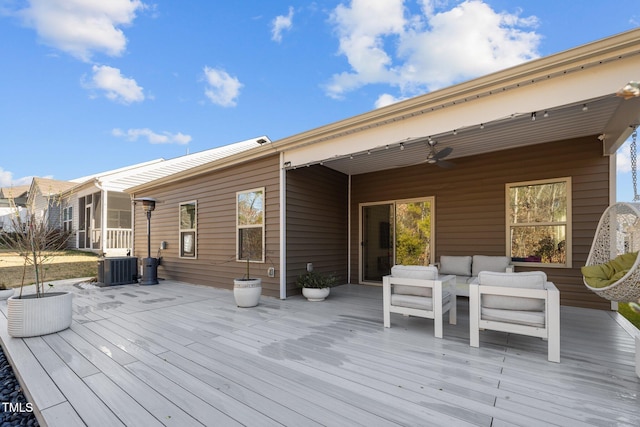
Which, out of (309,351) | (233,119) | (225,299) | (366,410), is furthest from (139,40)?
(366,410)

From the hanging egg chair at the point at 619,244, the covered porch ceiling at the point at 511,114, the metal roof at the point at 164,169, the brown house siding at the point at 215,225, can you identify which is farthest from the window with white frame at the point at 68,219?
the hanging egg chair at the point at 619,244

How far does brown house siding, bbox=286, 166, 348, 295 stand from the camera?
559 cm

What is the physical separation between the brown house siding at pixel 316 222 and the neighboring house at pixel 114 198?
7166 mm

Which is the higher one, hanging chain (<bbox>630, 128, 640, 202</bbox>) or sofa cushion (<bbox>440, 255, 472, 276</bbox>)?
hanging chain (<bbox>630, 128, 640, 202</bbox>)

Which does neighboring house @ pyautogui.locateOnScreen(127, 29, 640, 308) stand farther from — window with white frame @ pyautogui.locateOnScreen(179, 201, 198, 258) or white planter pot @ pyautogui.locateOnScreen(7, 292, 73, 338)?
white planter pot @ pyautogui.locateOnScreen(7, 292, 73, 338)

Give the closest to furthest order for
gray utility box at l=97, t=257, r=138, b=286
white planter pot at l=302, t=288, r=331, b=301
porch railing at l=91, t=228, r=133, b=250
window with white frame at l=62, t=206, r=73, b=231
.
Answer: white planter pot at l=302, t=288, r=331, b=301 < gray utility box at l=97, t=257, r=138, b=286 < porch railing at l=91, t=228, r=133, b=250 < window with white frame at l=62, t=206, r=73, b=231

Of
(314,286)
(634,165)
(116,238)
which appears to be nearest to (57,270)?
(116,238)

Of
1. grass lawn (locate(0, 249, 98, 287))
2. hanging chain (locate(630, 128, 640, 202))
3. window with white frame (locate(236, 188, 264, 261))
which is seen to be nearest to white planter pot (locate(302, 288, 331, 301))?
window with white frame (locate(236, 188, 264, 261))

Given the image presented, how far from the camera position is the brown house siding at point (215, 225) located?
5.55m

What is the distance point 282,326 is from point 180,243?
5.05 m

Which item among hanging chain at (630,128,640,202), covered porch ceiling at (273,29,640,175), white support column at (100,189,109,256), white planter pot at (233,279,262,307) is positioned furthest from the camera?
white support column at (100,189,109,256)

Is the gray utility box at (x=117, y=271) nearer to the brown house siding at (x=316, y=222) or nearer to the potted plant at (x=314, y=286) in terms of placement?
the brown house siding at (x=316, y=222)

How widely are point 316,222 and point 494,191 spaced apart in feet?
11.5

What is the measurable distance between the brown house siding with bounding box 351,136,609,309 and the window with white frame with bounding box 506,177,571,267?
10 cm
